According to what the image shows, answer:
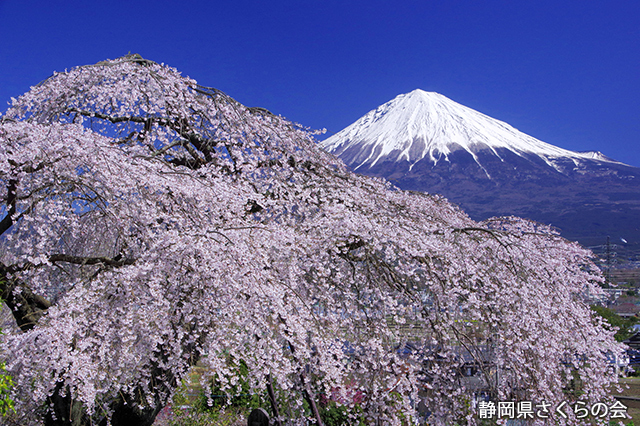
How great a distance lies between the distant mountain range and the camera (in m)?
92.6

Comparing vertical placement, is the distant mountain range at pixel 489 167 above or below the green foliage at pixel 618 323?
above

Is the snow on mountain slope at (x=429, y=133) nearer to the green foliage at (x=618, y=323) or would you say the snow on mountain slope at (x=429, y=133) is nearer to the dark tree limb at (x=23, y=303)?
the green foliage at (x=618, y=323)

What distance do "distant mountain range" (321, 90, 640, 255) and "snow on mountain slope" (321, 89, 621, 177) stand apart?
0.78 ft

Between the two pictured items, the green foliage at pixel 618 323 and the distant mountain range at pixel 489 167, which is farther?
the distant mountain range at pixel 489 167

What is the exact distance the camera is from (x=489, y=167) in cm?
10306

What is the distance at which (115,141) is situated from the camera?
4.79 metres

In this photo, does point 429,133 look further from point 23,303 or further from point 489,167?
point 23,303

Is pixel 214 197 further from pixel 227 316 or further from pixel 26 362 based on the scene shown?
pixel 26 362

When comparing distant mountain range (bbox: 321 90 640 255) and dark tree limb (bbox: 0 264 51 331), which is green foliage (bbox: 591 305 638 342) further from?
distant mountain range (bbox: 321 90 640 255)

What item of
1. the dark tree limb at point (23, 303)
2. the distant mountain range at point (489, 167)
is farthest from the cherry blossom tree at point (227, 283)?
the distant mountain range at point (489, 167)

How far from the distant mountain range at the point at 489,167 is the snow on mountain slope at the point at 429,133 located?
238 millimetres

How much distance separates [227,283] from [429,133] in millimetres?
106554

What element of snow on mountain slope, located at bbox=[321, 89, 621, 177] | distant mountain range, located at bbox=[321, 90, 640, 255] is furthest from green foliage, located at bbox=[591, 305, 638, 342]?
snow on mountain slope, located at bbox=[321, 89, 621, 177]

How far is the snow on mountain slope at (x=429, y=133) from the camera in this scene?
321 ft
